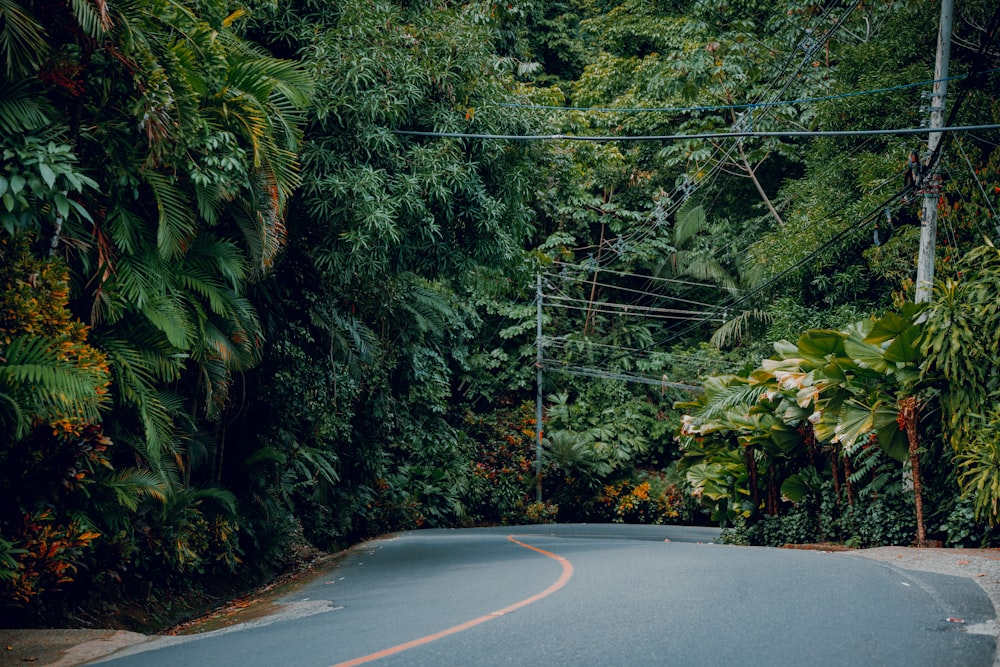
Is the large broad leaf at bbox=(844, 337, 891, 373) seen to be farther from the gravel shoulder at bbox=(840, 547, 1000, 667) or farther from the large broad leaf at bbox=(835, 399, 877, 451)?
the gravel shoulder at bbox=(840, 547, 1000, 667)

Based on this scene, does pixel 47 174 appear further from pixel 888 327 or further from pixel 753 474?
pixel 753 474

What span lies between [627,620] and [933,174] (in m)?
10.8

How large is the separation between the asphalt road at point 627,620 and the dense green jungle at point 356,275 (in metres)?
1.96

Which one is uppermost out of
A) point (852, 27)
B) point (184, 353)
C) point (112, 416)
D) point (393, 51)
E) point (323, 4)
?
point (852, 27)

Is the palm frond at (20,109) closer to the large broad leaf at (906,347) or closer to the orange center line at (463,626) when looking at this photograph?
the orange center line at (463,626)

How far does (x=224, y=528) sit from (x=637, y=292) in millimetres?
25889

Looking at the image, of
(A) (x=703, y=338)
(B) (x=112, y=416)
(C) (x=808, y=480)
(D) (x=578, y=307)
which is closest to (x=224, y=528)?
(B) (x=112, y=416)

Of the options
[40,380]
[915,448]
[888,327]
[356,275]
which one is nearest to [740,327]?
[888,327]

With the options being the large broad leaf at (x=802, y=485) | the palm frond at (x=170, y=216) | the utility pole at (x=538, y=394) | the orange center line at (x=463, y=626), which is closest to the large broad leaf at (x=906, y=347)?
the large broad leaf at (x=802, y=485)

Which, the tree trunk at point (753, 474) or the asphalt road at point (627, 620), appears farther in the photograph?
the tree trunk at point (753, 474)

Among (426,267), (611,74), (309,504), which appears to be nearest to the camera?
(426,267)

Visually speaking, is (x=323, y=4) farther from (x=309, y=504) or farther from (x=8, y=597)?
(x=309, y=504)

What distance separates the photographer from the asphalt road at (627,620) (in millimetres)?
6082

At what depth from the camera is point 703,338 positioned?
3638 cm
